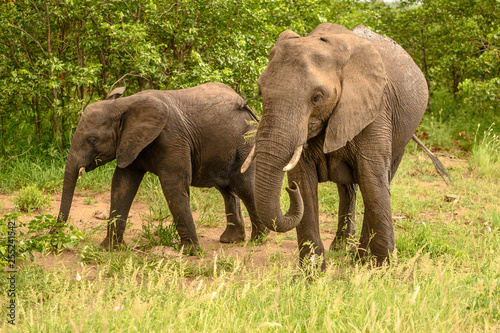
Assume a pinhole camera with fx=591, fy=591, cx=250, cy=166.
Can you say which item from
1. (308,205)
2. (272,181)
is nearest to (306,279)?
(308,205)

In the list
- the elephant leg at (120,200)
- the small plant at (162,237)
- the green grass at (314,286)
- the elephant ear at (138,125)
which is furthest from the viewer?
the small plant at (162,237)

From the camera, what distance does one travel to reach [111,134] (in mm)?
5723

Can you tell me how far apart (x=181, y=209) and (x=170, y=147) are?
0.62 metres

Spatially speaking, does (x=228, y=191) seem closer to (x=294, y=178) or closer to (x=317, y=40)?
(x=294, y=178)

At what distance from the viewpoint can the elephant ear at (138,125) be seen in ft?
18.3

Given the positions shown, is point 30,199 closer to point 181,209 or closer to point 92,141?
point 92,141

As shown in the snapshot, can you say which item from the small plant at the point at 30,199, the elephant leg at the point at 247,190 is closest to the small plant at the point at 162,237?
the elephant leg at the point at 247,190

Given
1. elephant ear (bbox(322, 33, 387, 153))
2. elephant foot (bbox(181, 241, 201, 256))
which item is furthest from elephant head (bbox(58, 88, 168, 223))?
elephant ear (bbox(322, 33, 387, 153))

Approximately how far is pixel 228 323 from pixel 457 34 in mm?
10322

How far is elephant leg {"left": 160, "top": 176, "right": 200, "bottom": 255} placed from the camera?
573cm

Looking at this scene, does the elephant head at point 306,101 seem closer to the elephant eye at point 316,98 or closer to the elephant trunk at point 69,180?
the elephant eye at point 316,98

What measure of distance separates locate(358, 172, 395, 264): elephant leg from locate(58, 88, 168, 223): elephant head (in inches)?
82.6

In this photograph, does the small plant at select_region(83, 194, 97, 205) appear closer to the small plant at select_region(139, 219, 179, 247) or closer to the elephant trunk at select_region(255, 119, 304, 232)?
the small plant at select_region(139, 219, 179, 247)

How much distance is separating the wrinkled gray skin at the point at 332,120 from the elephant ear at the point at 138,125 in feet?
5.11
